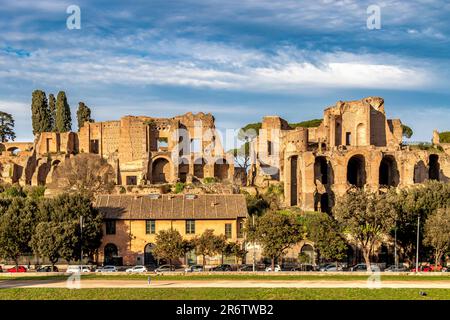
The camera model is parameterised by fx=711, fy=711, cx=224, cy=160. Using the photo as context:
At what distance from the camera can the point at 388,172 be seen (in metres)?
79.2

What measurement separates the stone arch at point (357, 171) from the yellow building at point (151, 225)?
20.0 metres

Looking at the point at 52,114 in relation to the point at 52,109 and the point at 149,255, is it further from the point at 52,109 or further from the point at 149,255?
the point at 149,255

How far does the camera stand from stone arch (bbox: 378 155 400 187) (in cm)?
7725

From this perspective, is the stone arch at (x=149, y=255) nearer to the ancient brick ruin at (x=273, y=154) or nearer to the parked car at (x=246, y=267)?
the parked car at (x=246, y=267)

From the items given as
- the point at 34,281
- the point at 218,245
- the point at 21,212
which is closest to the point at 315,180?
the point at 218,245

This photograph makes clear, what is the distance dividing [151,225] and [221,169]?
26.5 metres

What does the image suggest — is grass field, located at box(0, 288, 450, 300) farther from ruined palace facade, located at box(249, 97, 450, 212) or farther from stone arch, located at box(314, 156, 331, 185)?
stone arch, located at box(314, 156, 331, 185)

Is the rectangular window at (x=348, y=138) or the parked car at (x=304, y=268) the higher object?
the rectangular window at (x=348, y=138)

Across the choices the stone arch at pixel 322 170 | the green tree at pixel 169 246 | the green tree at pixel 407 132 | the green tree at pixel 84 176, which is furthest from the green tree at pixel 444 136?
the green tree at pixel 169 246

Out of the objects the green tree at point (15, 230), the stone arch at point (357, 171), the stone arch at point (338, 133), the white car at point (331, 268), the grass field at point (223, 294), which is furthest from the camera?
the stone arch at point (338, 133)

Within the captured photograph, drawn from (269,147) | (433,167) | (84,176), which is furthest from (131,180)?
(433,167)

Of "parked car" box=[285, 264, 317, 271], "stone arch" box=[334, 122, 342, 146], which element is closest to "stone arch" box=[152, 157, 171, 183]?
"stone arch" box=[334, 122, 342, 146]

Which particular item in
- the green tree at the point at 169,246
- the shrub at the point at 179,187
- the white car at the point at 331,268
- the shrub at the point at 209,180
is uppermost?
the shrub at the point at 209,180

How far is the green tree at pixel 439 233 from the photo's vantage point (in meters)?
54.0
